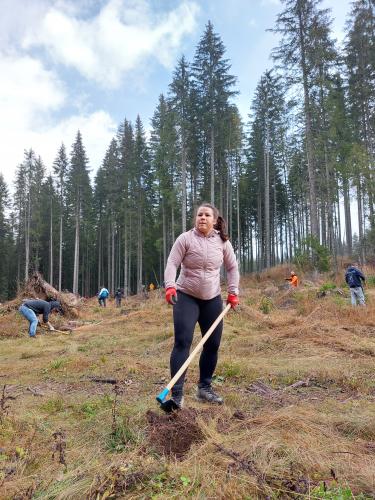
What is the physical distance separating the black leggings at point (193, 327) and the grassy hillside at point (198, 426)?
41cm

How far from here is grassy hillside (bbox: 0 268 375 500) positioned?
1.98m

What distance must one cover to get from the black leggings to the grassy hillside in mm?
414

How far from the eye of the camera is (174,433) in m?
2.68

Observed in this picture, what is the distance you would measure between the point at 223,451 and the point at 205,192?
3162 cm

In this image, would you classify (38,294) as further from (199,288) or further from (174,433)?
(174,433)

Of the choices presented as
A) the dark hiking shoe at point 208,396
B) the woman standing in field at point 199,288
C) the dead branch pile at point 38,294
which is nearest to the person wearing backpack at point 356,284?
the woman standing in field at point 199,288

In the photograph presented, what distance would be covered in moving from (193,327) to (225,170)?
95.7ft

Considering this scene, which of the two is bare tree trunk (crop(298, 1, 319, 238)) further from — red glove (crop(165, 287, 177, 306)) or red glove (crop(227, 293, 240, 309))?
red glove (crop(165, 287, 177, 306))

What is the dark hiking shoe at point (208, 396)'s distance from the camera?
12.2ft

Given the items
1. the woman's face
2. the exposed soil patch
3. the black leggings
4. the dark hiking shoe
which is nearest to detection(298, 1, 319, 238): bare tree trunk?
the woman's face

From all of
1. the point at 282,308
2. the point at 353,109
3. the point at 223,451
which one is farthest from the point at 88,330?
the point at 353,109

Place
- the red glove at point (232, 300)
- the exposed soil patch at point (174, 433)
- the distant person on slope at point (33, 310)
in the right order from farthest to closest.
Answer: the distant person on slope at point (33, 310), the red glove at point (232, 300), the exposed soil patch at point (174, 433)

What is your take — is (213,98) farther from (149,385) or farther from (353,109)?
(149,385)

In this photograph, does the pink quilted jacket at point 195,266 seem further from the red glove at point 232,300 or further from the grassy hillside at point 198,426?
the grassy hillside at point 198,426
